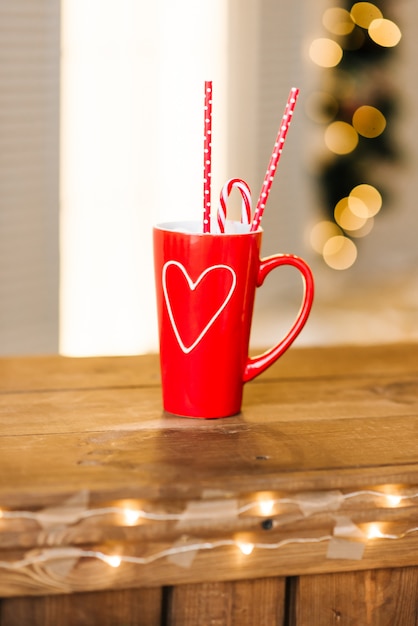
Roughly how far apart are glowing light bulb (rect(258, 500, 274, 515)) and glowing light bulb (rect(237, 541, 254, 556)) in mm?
34

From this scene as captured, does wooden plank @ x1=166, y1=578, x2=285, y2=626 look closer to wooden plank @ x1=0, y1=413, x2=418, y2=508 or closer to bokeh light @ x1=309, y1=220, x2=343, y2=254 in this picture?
wooden plank @ x1=0, y1=413, x2=418, y2=508

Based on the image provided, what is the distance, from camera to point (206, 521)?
72cm

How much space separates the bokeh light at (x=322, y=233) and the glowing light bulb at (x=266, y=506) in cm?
303

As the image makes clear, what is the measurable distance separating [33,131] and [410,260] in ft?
7.15

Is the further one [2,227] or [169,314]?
[2,227]

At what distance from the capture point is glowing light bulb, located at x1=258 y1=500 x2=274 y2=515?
73 cm

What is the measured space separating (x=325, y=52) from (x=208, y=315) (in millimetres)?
2945

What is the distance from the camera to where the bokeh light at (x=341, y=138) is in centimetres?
358

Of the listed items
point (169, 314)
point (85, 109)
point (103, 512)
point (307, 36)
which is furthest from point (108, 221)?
point (103, 512)

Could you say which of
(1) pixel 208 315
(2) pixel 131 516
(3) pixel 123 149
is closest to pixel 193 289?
(1) pixel 208 315

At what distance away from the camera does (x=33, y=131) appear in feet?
9.07

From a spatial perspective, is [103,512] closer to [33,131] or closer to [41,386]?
[41,386]

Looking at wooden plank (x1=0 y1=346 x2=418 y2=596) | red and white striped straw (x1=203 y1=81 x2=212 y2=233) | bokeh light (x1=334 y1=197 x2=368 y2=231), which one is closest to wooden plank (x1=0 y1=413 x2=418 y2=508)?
wooden plank (x1=0 y1=346 x2=418 y2=596)

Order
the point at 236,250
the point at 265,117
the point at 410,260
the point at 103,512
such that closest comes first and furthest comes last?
the point at 103,512, the point at 236,250, the point at 265,117, the point at 410,260
